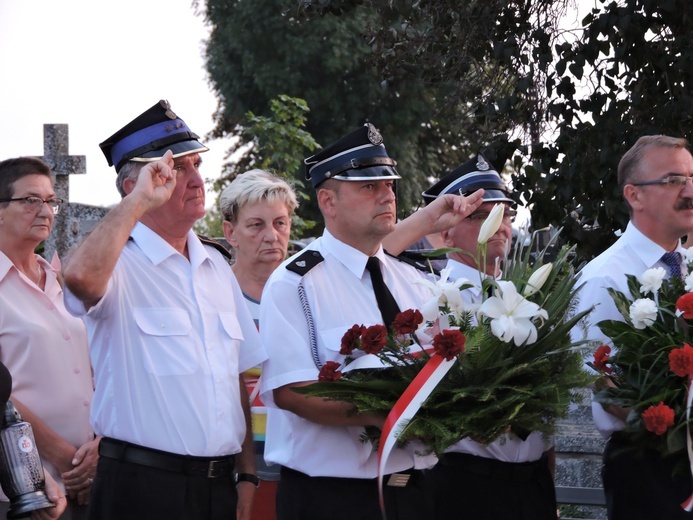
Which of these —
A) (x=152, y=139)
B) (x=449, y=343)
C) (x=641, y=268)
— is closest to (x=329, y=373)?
(x=449, y=343)

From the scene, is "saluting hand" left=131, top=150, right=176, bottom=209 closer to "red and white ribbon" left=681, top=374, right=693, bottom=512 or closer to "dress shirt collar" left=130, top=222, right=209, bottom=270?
"dress shirt collar" left=130, top=222, right=209, bottom=270

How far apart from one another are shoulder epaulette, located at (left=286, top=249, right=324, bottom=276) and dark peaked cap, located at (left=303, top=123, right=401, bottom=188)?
285 millimetres

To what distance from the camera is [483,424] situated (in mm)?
3475

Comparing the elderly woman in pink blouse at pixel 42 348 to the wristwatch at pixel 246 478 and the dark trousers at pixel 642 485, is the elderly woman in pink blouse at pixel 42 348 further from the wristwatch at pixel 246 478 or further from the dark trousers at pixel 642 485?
the dark trousers at pixel 642 485

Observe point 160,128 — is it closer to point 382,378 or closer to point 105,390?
point 105,390

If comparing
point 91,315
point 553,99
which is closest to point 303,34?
point 553,99

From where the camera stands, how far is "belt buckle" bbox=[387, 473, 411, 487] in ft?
12.7

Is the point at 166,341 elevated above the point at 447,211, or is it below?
below

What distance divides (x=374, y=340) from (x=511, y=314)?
47cm

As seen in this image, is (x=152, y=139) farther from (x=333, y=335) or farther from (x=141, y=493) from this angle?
(x=141, y=493)

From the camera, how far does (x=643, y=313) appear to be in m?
3.77

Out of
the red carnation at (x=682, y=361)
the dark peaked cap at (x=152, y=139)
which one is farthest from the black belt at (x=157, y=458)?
the red carnation at (x=682, y=361)

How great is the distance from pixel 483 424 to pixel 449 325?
367 mm

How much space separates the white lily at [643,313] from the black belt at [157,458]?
5.10ft
